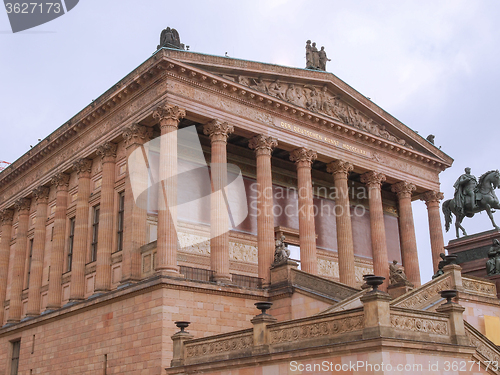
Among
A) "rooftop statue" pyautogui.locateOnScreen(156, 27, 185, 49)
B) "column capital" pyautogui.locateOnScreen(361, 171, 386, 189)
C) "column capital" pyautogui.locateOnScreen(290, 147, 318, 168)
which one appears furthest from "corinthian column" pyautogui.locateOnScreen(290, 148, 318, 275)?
"rooftop statue" pyautogui.locateOnScreen(156, 27, 185, 49)

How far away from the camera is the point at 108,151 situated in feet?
105

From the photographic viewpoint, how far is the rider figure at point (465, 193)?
28719mm

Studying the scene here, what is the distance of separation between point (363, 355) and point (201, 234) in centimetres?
1803

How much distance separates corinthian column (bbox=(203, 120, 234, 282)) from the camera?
28266mm

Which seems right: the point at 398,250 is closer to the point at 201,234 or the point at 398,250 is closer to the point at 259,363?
the point at 201,234

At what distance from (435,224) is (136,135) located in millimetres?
21672

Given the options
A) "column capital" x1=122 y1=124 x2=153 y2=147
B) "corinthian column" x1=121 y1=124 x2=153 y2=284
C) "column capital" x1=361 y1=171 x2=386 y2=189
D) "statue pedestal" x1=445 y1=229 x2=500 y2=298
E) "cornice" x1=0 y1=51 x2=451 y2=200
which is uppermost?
"cornice" x1=0 y1=51 x2=451 y2=200

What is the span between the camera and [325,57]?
3772cm

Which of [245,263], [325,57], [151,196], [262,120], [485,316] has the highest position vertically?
[325,57]

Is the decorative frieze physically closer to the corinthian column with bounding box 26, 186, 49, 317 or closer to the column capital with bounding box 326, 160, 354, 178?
the corinthian column with bounding box 26, 186, 49, 317

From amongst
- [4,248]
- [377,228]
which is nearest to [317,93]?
[377,228]

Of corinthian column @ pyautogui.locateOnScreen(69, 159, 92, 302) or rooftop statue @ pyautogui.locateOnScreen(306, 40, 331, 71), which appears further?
rooftop statue @ pyautogui.locateOnScreen(306, 40, 331, 71)

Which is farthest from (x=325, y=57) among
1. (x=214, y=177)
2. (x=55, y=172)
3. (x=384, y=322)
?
(x=384, y=322)

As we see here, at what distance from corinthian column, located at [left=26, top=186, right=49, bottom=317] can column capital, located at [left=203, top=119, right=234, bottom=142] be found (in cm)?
1363
